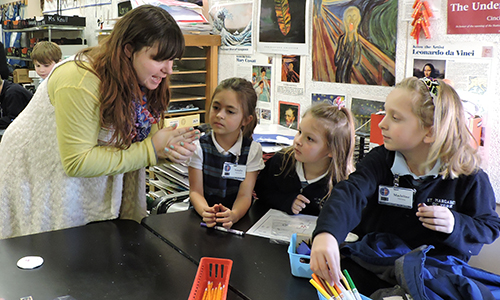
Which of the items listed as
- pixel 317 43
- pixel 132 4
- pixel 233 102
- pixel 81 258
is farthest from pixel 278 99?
pixel 81 258

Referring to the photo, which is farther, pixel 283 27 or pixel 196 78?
pixel 196 78

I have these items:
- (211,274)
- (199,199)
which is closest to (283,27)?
(199,199)

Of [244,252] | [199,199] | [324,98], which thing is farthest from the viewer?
[324,98]

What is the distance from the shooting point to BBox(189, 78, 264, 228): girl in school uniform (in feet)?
5.42

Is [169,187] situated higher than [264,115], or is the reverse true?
[264,115]

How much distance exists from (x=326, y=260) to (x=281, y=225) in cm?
49

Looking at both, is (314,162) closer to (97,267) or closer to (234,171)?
(234,171)

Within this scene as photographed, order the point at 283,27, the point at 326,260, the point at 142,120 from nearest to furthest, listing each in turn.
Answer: the point at 326,260 → the point at 142,120 → the point at 283,27

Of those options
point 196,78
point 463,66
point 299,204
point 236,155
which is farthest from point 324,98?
point 196,78

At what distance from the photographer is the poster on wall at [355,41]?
1.98 metres

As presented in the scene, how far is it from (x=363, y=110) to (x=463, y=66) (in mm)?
512

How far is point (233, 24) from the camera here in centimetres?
279

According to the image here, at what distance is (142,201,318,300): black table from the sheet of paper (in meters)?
0.03

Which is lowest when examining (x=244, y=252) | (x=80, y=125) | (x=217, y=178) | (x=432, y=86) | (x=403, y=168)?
(x=244, y=252)
